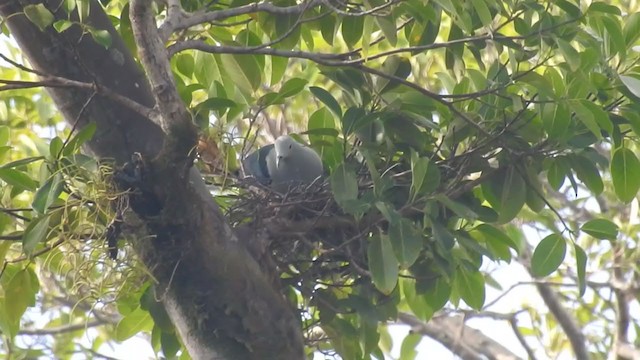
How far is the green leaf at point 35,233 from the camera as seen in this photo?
1937 mm

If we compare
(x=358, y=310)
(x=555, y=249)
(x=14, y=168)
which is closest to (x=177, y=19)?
(x=14, y=168)

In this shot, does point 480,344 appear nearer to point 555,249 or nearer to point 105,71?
point 555,249

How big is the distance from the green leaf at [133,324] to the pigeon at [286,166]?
45 centimetres

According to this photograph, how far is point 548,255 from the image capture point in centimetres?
227

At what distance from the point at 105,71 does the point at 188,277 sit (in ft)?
1.44

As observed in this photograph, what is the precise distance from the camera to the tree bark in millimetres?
1988

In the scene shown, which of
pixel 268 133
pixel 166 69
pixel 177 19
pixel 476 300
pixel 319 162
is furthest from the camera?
pixel 268 133

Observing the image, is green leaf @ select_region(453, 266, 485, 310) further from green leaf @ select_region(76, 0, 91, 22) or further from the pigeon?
green leaf @ select_region(76, 0, 91, 22)

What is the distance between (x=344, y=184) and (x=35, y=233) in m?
0.62

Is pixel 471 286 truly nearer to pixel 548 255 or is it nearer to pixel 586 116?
pixel 548 255

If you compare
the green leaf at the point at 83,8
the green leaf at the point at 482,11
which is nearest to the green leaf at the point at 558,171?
the green leaf at the point at 482,11

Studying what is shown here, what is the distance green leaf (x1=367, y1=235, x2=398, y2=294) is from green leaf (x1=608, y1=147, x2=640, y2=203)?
0.55 meters

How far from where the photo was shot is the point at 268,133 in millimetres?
4141

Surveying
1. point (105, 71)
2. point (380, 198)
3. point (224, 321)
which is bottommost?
point (224, 321)
